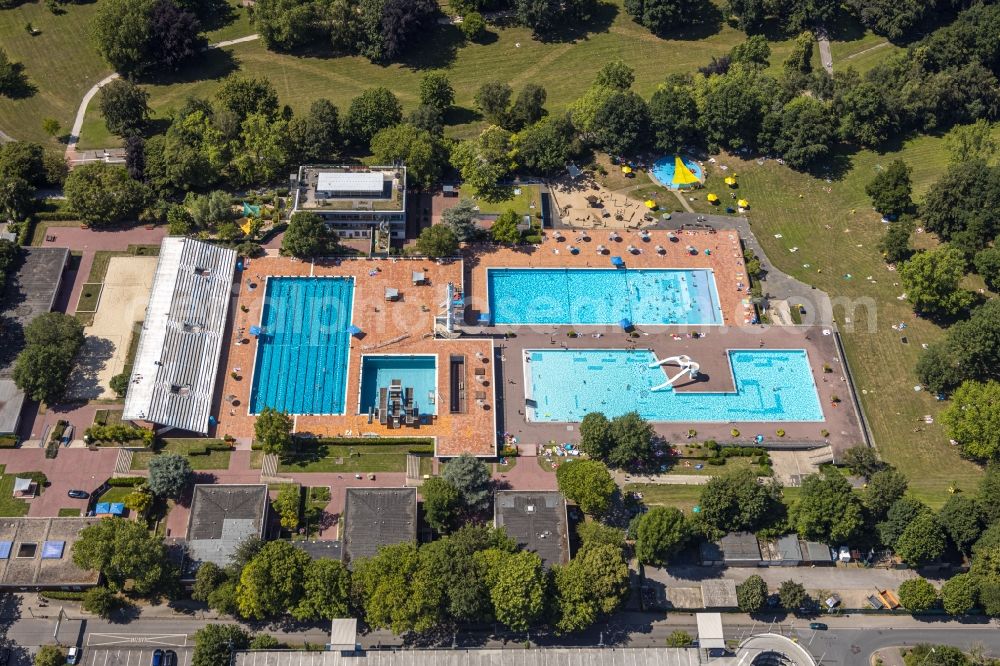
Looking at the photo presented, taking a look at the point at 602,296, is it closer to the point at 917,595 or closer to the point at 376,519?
the point at 376,519

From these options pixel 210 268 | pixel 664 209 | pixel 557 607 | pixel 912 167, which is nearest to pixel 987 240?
pixel 912 167

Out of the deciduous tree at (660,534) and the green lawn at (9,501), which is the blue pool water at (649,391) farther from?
the green lawn at (9,501)

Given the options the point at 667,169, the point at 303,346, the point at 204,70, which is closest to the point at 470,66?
the point at 667,169

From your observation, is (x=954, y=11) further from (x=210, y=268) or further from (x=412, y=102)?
(x=210, y=268)

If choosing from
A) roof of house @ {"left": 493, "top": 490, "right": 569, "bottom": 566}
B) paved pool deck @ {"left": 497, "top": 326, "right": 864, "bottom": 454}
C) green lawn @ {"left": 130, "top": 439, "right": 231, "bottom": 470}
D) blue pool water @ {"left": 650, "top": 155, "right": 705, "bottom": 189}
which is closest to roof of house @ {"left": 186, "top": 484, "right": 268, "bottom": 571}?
green lawn @ {"left": 130, "top": 439, "right": 231, "bottom": 470}

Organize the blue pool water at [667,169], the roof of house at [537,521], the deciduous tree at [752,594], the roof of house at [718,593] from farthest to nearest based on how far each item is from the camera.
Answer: the blue pool water at [667,169] → the roof of house at [537,521] → the roof of house at [718,593] → the deciduous tree at [752,594]

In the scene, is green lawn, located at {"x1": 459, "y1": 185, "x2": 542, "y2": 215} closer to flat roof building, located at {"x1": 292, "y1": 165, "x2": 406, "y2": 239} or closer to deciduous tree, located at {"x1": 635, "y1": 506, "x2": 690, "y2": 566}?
flat roof building, located at {"x1": 292, "y1": 165, "x2": 406, "y2": 239}

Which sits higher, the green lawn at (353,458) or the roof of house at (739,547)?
the green lawn at (353,458)

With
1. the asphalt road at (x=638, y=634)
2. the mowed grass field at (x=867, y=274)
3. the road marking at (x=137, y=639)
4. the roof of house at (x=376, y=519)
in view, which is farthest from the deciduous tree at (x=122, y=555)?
the mowed grass field at (x=867, y=274)
